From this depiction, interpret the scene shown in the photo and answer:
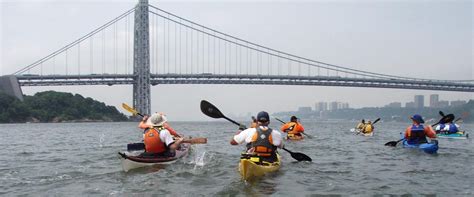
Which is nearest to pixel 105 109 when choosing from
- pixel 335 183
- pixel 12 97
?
pixel 12 97

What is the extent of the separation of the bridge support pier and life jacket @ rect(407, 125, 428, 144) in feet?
179

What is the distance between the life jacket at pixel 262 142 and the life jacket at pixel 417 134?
268 inches

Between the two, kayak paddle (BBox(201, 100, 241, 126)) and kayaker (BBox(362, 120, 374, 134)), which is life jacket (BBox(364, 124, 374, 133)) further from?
kayak paddle (BBox(201, 100, 241, 126))

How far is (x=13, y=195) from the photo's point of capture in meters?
7.25

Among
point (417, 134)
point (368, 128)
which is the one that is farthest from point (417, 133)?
point (368, 128)

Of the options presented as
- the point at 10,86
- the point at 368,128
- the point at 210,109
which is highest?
the point at 10,86

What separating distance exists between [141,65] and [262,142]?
2111 inches

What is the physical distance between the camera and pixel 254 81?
60.4 m

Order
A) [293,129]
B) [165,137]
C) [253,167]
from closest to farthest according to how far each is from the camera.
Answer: [253,167]
[165,137]
[293,129]

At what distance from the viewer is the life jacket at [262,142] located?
8.46m

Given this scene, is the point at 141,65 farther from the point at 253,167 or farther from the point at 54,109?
the point at 253,167

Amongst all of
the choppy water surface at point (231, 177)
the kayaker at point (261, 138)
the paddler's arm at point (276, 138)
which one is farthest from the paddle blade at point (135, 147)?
the paddler's arm at point (276, 138)

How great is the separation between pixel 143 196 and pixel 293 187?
2.64 meters

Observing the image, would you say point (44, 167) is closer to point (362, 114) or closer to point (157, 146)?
point (157, 146)
